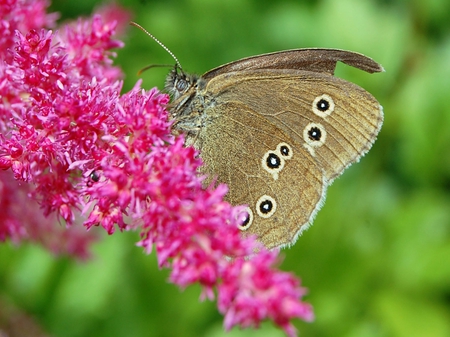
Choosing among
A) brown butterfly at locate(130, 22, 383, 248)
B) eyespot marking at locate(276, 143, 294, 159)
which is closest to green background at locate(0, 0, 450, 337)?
brown butterfly at locate(130, 22, 383, 248)

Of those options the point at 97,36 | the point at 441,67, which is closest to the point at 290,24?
the point at 441,67

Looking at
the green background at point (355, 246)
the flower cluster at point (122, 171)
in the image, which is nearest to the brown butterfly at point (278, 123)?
the flower cluster at point (122, 171)

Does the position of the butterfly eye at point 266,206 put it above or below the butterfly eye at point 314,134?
below

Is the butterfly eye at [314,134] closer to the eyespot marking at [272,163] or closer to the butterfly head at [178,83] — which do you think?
the eyespot marking at [272,163]

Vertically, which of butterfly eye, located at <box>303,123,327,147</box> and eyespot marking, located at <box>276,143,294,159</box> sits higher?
butterfly eye, located at <box>303,123,327,147</box>

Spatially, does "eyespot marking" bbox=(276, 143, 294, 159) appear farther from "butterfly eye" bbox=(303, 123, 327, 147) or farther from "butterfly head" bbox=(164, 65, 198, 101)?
"butterfly head" bbox=(164, 65, 198, 101)

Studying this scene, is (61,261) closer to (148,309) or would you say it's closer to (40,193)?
(148,309)
